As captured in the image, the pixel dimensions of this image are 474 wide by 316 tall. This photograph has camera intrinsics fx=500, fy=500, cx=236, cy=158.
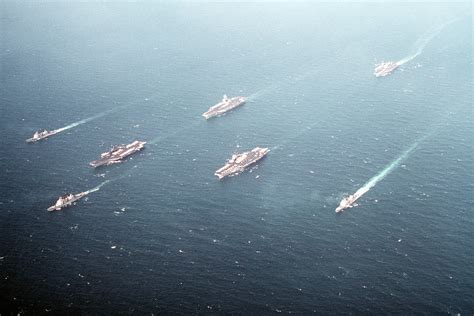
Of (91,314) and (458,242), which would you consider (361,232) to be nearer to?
(458,242)

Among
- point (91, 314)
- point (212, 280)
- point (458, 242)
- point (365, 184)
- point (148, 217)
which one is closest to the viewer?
point (91, 314)

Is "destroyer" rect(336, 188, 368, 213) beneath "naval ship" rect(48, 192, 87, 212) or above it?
beneath

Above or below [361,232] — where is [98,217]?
above

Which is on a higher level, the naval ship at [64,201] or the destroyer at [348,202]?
the naval ship at [64,201]

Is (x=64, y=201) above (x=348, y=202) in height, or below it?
above

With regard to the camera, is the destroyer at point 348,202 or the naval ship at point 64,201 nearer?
the destroyer at point 348,202

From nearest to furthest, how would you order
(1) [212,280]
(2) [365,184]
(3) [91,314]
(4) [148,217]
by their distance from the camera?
1. (3) [91,314]
2. (1) [212,280]
3. (4) [148,217]
4. (2) [365,184]

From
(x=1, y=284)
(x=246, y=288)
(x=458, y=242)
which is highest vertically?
(x=1, y=284)

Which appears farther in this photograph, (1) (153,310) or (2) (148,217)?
(2) (148,217)

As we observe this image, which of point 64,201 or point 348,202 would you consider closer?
point 348,202

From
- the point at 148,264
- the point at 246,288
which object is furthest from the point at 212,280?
the point at 148,264

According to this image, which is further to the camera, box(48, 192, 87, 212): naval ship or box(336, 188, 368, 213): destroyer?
box(48, 192, 87, 212): naval ship
